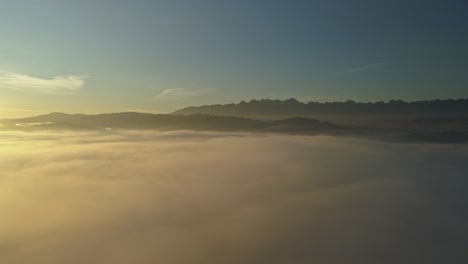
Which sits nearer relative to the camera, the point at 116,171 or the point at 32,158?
the point at 116,171

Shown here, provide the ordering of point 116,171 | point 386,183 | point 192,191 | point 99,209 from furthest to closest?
point 116,171, point 386,183, point 192,191, point 99,209

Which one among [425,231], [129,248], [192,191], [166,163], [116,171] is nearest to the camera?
[129,248]

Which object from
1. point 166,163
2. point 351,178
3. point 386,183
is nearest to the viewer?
point 386,183

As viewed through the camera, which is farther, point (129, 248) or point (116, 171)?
point (116, 171)

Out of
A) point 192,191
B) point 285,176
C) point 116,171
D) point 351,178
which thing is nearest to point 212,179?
point 192,191

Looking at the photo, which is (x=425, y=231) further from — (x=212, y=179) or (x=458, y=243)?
(x=212, y=179)

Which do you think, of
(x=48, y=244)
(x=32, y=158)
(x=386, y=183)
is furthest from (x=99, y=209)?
(x=32, y=158)

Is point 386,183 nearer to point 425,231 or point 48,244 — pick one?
point 425,231

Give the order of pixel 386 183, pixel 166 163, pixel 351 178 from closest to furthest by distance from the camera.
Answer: pixel 386 183
pixel 351 178
pixel 166 163
